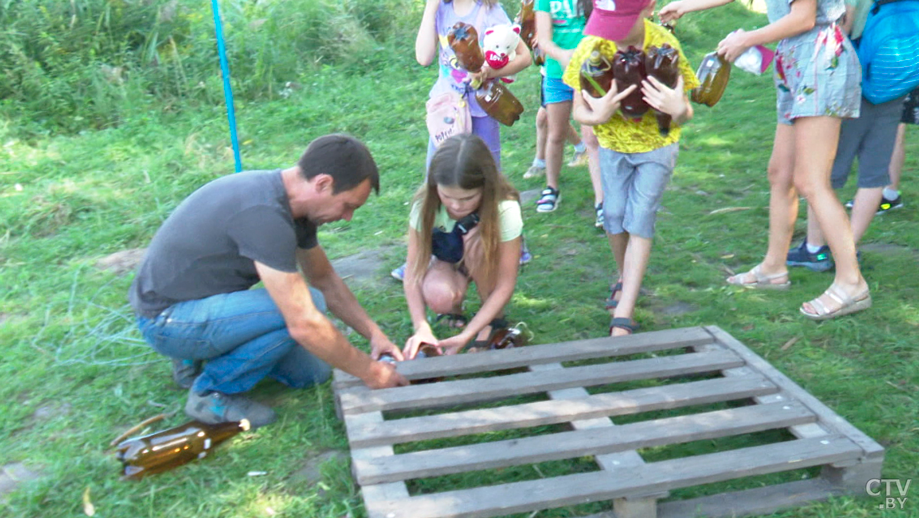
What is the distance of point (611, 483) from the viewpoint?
235 cm

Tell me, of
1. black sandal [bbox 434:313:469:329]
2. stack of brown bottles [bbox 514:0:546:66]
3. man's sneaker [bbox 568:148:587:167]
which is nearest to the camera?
black sandal [bbox 434:313:469:329]

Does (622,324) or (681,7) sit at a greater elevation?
(681,7)

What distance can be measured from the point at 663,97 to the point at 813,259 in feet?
4.74

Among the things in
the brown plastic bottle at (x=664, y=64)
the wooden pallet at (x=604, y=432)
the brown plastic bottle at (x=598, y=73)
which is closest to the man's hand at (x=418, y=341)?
the wooden pallet at (x=604, y=432)

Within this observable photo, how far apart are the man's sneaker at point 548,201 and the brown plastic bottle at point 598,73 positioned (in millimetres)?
1758

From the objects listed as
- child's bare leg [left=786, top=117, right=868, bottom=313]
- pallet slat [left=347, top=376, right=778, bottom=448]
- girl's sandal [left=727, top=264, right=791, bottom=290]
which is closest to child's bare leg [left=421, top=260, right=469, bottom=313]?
pallet slat [left=347, top=376, right=778, bottom=448]

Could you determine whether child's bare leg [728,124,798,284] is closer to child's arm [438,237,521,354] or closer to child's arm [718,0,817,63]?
child's arm [718,0,817,63]

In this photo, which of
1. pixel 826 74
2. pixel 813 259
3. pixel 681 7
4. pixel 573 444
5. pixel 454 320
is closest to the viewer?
pixel 573 444

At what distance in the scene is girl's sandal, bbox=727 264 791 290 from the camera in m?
3.92

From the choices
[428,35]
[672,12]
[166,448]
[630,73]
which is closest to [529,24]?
[428,35]

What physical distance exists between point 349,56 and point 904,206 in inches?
217

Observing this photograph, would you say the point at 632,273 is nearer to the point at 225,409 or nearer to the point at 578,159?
the point at 225,409

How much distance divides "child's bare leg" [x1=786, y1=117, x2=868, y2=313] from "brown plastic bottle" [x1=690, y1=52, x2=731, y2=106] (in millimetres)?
369

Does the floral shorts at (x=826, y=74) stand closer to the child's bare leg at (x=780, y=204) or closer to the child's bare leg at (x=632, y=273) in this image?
the child's bare leg at (x=780, y=204)
